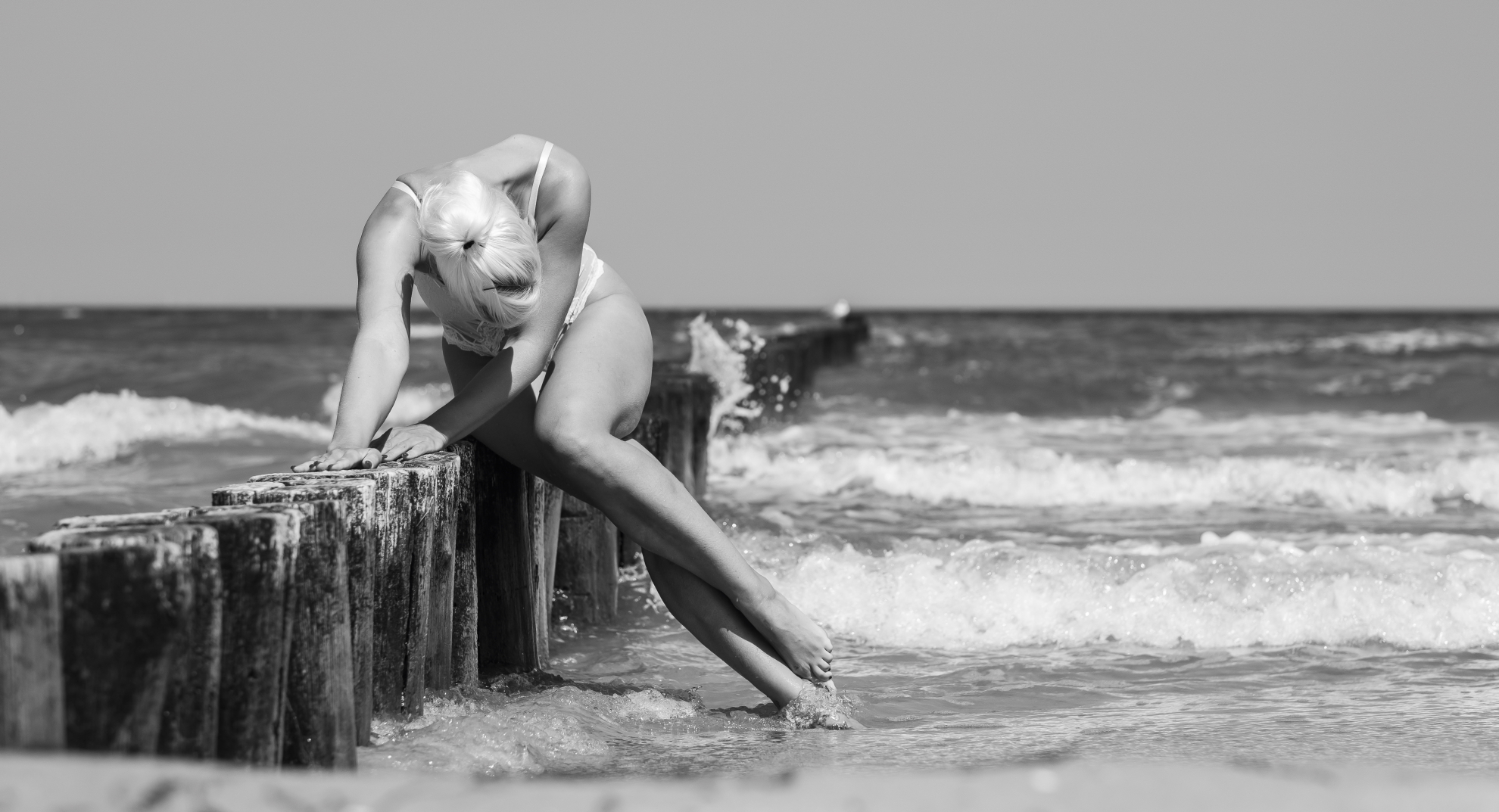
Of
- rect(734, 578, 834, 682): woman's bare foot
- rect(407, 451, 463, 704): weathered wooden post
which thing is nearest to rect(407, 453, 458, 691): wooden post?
rect(407, 451, 463, 704): weathered wooden post

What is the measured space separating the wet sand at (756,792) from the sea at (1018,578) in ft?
3.75

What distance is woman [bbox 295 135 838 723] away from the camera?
3.00 m

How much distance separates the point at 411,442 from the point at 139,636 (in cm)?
122

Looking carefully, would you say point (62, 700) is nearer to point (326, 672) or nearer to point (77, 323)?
point (326, 672)

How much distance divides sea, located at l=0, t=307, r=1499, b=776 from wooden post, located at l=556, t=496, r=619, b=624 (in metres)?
0.10

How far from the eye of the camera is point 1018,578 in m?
5.30

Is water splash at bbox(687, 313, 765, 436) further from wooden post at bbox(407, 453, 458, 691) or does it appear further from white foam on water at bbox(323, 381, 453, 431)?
wooden post at bbox(407, 453, 458, 691)

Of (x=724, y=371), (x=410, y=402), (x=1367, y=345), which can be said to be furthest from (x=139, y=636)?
(x=1367, y=345)

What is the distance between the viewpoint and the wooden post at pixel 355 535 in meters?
2.45

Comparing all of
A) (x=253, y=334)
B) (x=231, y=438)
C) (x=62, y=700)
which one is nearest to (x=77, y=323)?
(x=253, y=334)

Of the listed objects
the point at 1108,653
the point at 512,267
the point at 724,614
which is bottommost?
the point at 1108,653

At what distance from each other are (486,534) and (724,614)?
0.71 m

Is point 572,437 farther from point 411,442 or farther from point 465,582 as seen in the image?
point 465,582

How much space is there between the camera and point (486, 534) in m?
3.64
